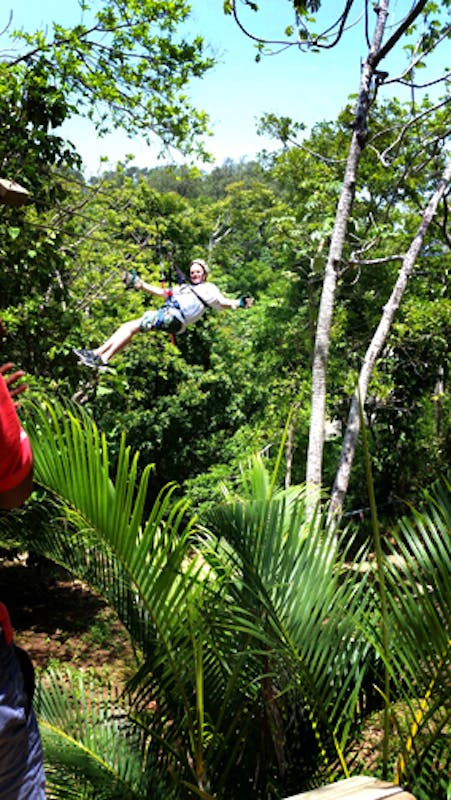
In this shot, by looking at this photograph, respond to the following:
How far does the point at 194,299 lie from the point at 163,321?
0.37m

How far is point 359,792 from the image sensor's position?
1362mm

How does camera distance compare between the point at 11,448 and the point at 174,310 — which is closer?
the point at 11,448

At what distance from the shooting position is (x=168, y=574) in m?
2.32

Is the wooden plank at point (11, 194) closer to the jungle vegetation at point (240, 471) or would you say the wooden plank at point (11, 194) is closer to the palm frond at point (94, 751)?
the jungle vegetation at point (240, 471)

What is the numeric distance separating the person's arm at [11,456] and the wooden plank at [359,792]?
86cm

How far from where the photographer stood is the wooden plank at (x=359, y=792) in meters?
1.33

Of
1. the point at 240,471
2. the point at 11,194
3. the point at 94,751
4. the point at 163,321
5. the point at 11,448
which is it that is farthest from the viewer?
the point at 240,471

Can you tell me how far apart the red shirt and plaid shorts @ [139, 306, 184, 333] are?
4.73 m

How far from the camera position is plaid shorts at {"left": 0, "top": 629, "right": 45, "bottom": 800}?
129 cm

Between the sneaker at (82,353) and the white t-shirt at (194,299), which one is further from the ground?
the white t-shirt at (194,299)

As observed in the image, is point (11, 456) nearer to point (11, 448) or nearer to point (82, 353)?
point (11, 448)

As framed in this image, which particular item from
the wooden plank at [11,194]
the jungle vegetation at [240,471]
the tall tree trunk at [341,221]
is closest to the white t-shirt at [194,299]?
the jungle vegetation at [240,471]

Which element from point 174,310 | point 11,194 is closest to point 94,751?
point 11,194

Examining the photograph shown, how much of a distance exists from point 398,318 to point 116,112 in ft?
25.8
